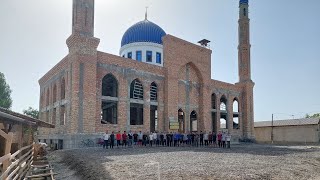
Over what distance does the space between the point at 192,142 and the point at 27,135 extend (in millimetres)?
14487

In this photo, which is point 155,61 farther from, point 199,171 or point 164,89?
point 199,171

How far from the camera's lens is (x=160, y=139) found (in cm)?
2330

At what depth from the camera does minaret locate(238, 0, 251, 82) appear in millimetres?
33875

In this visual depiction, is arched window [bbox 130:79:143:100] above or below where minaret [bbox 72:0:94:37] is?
below

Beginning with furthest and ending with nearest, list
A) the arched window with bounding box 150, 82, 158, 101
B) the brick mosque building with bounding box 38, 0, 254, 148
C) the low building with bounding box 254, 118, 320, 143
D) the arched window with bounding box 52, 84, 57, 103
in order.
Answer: the low building with bounding box 254, 118, 320, 143, the arched window with bounding box 52, 84, 57, 103, the arched window with bounding box 150, 82, 158, 101, the brick mosque building with bounding box 38, 0, 254, 148

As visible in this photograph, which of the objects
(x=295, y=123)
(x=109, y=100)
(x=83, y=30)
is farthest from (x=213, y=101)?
(x=83, y=30)

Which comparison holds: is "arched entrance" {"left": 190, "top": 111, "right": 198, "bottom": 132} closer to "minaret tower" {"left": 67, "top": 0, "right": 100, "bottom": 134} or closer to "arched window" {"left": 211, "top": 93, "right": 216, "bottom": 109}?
"arched window" {"left": 211, "top": 93, "right": 216, "bottom": 109}

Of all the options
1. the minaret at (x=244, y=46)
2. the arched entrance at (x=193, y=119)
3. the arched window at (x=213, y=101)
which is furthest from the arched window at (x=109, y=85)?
the minaret at (x=244, y=46)

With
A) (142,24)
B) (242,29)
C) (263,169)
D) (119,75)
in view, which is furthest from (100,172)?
(242,29)

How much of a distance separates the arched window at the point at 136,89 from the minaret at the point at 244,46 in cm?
1499

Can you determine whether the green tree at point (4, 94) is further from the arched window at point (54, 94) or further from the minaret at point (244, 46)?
the minaret at point (244, 46)

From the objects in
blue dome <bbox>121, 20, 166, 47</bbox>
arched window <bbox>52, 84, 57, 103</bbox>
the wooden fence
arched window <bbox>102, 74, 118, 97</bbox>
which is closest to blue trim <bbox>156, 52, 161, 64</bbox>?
blue dome <bbox>121, 20, 166, 47</bbox>

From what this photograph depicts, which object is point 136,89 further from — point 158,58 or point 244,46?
point 244,46

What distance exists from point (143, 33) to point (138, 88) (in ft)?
31.2
